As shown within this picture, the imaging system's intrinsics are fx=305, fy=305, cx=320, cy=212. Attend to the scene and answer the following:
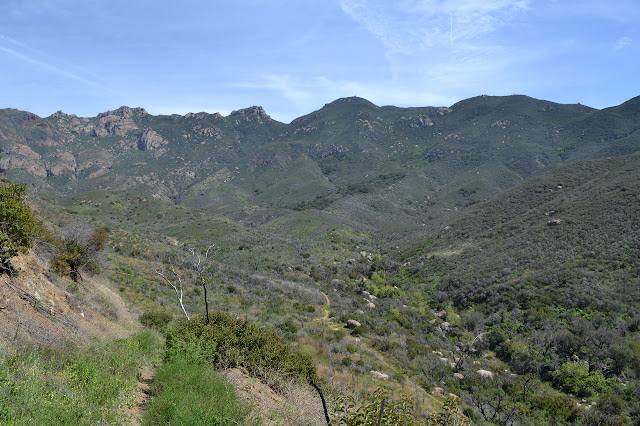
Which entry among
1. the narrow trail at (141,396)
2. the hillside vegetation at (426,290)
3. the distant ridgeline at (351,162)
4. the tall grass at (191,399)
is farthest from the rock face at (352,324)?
the distant ridgeline at (351,162)

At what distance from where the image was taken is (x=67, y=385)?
5773mm

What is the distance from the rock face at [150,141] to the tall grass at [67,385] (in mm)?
211832

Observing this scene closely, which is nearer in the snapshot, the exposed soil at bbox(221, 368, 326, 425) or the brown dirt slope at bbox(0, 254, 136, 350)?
the exposed soil at bbox(221, 368, 326, 425)

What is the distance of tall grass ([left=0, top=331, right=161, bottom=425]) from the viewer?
474 centimetres

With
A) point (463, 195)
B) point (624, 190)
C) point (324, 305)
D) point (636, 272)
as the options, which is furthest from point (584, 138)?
point (324, 305)

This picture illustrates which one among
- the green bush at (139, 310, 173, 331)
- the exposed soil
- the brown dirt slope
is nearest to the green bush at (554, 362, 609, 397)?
the exposed soil

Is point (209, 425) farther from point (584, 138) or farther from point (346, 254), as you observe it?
point (584, 138)

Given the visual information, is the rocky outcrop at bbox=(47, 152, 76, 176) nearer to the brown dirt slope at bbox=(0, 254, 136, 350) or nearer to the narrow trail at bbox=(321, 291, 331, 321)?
the narrow trail at bbox=(321, 291, 331, 321)

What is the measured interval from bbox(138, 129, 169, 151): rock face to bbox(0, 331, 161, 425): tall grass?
21183 cm

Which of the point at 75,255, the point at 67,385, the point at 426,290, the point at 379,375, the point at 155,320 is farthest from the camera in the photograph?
the point at 426,290

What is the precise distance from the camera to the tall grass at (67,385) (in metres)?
4.74

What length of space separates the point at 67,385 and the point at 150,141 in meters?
219

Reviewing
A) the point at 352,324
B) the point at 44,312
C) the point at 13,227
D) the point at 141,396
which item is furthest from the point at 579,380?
the point at 13,227

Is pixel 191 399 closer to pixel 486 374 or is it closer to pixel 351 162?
pixel 486 374
